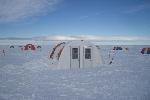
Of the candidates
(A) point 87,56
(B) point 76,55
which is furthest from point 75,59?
(A) point 87,56

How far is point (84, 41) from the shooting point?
17.2 metres

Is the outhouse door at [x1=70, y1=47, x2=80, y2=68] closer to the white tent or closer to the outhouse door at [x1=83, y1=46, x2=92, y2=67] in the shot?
the white tent

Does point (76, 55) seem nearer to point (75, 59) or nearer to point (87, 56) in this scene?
point (75, 59)

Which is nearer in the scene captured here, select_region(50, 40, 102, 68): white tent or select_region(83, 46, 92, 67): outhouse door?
select_region(50, 40, 102, 68): white tent

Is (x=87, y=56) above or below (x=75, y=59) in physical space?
above

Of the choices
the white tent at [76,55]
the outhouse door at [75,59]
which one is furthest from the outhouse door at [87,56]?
the outhouse door at [75,59]

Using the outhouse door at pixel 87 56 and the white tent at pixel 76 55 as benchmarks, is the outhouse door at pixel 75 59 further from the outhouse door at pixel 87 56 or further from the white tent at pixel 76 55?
the outhouse door at pixel 87 56

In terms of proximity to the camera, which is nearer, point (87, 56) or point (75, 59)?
point (75, 59)

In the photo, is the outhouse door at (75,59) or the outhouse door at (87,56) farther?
the outhouse door at (87,56)

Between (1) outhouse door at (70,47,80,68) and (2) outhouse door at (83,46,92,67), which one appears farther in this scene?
(2) outhouse door at (83,46,92,67)

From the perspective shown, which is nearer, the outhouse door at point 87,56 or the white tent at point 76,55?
the white tent at point 76,55

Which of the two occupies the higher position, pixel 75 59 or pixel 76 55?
pixel 76 55

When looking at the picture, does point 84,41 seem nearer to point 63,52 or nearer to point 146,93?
point 63,52

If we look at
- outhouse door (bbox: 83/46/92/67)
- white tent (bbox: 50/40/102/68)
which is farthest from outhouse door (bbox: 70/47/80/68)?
outhouse door (bbox: 83/46/92/67)
